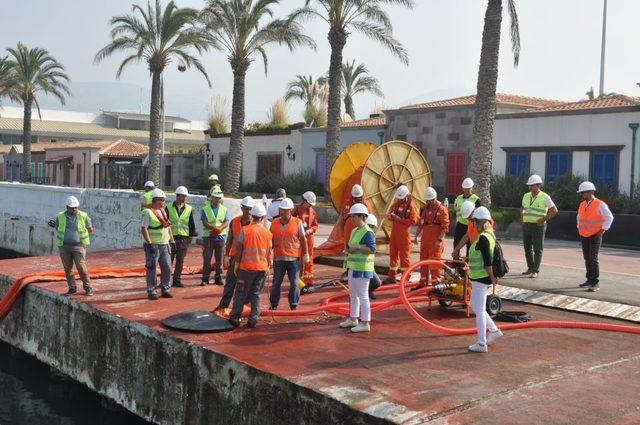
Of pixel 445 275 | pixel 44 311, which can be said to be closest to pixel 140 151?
pixel 44 311

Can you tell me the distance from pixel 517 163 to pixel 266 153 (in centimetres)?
1666

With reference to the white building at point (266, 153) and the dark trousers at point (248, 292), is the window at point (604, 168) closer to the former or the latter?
the white building at point (266, 153)

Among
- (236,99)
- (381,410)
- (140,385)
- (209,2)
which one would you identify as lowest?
(140,385)

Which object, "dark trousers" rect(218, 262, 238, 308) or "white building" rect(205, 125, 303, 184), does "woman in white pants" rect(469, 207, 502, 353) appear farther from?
"white building" rect(205, 125, 303, 184)

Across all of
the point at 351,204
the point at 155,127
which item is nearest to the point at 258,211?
the point at 351,204

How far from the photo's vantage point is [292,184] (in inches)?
1446

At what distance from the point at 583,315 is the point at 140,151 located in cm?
4454

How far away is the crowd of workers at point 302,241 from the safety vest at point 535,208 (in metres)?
0.02

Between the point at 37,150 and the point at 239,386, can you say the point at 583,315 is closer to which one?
the point at 239,386

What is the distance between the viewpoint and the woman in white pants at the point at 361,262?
8938mm

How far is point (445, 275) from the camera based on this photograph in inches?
401

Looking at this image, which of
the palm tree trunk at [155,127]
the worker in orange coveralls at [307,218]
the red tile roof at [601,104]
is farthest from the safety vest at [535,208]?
the palm tree trunk at [155,127]

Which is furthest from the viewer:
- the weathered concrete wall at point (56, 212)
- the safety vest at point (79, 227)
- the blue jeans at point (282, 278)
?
the weathered concrete wall at point (56, 212)

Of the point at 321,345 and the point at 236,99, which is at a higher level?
the point at 236,99
